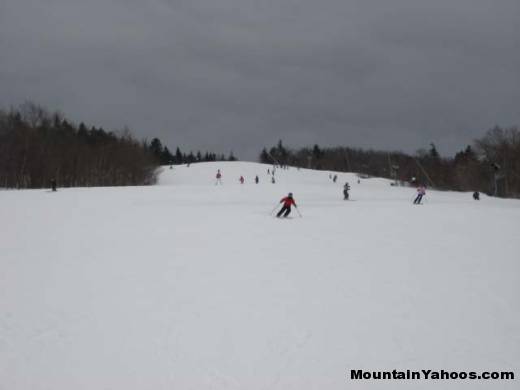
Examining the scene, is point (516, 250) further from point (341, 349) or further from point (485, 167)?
point (485, 167)

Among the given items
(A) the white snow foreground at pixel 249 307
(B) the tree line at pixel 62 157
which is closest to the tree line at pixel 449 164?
(A) the white snow foreground at pixel 249 307

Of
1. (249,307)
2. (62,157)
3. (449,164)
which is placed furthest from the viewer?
(449,164)

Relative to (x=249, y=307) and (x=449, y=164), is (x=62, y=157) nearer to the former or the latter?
(x=249, y=307)

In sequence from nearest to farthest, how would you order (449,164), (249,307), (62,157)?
1. (249,307)
2. (62,157)
3. (449,164)

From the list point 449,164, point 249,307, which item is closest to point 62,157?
point 249,307

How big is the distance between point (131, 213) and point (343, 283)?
50.5ft

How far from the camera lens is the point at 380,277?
9.72 metres

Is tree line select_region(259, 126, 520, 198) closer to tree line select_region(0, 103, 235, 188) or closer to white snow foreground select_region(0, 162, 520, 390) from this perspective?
white snow foreground select_region(0, 162, 520, 390)

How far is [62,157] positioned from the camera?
57531mm

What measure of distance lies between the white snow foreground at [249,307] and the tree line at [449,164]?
94.7 ft

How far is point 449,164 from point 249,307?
118246mm

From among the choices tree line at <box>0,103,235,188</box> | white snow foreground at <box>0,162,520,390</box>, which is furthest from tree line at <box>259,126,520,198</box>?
tree line at <box>0,103,235,188</box>

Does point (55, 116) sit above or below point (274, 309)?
above

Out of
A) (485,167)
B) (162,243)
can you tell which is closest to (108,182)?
(162,243)
